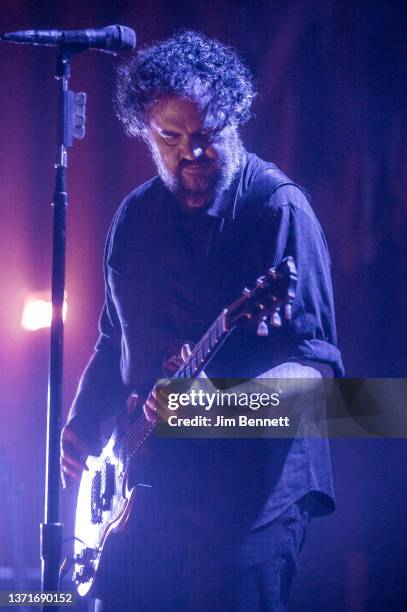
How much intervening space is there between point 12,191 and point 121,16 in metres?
0.62

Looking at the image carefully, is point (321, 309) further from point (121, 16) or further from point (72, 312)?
point (121, 16)

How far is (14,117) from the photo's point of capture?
239cm

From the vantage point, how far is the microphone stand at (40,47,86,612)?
1773mm

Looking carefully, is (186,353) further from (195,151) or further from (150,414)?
(195,151)

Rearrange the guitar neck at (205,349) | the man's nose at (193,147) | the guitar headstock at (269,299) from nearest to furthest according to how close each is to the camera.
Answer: the guitar headstock at (269,299)
the guitar neck at (205,349)
the man's nose at (193,147)

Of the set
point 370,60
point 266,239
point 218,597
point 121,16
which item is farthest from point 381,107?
point 218,597

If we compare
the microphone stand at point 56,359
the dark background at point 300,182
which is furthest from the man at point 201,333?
the microphone stand at point 56,359

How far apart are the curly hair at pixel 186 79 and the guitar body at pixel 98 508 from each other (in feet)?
2.94

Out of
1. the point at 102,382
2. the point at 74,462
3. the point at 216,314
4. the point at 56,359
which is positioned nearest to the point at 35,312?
the point at 102,382

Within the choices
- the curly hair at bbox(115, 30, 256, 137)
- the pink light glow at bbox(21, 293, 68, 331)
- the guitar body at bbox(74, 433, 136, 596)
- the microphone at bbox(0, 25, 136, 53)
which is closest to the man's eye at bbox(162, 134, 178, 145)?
the curly hair at bbox(115, 30, 256, 137)

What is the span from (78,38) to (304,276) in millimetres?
772

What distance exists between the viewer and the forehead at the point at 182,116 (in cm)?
199

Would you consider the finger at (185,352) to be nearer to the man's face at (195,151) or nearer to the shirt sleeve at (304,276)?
the shirt sleeve at (304,276)

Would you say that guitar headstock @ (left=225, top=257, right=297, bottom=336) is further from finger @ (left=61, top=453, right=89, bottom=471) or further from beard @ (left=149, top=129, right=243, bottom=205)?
finger @ (left=61, top=453, right=89, bottom=471)
